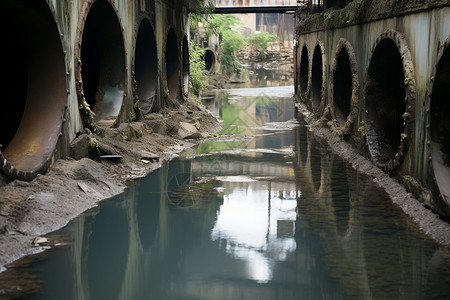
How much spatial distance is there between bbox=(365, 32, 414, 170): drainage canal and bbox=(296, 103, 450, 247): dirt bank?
1.23 feet

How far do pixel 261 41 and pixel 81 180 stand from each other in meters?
48.4

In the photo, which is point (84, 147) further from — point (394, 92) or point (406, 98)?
point (394, 92)

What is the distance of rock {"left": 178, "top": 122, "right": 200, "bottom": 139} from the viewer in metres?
13.3

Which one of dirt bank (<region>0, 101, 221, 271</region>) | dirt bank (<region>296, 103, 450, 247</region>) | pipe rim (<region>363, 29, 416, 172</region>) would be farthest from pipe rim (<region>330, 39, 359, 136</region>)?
dirt bank (<region>0, 101, 221, 271</region>)

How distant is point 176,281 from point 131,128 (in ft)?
21.3

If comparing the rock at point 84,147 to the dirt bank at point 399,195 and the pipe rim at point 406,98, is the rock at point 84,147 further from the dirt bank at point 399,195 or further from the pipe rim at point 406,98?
the pipe rim at point 406,98

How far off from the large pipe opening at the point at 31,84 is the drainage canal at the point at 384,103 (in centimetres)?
484

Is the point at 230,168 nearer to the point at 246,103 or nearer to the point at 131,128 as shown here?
the point at 131,128

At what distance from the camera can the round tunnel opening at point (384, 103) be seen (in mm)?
9836

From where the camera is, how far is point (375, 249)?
6.05 m

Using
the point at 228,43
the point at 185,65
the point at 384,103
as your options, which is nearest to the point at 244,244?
the point at 384,103

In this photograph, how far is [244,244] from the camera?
620cm

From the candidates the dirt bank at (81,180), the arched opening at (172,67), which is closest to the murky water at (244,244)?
the dirt bank at (81,180)

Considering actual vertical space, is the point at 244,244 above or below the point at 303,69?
below
